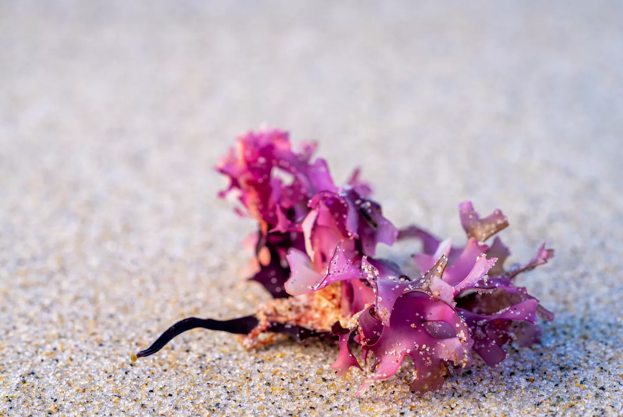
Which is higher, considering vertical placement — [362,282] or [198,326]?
[362,282]

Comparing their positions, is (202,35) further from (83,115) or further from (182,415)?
(182,415)

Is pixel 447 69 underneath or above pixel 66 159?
above

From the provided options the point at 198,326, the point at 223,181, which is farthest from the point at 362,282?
the point at 223,181

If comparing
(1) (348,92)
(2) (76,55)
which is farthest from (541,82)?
(2) (76,55)

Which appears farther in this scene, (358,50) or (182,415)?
(358,50)

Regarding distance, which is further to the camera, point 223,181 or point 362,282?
point 223,181

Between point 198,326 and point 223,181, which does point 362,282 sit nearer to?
point 198,326

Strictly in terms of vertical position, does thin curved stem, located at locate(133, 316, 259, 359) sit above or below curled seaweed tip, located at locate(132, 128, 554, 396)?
below

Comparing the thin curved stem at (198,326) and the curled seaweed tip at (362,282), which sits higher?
the curled seaweed tip at (362,282)
